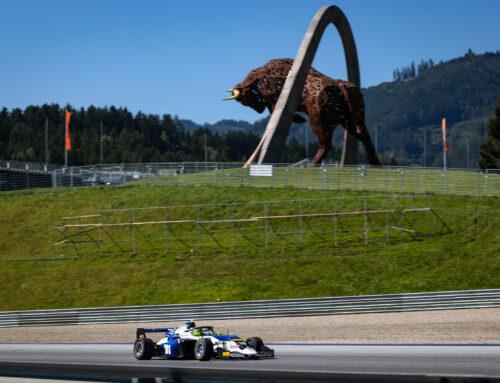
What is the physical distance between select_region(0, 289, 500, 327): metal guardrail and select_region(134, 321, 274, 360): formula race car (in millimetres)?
9334

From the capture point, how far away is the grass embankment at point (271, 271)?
27.0 m

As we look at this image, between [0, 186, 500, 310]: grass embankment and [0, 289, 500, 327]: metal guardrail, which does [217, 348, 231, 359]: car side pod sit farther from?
[0, 186, 500, 310]: grass embankment

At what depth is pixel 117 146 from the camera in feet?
475

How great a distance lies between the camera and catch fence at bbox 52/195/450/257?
32594 millimetres

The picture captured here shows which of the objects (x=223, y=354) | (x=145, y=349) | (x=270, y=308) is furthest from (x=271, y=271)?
(x=223, y=354)

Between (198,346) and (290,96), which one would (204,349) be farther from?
Answer: (290,96)

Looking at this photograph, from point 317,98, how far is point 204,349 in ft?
120

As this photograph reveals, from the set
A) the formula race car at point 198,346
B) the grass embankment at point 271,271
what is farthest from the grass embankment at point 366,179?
the formula race car at point 198,346

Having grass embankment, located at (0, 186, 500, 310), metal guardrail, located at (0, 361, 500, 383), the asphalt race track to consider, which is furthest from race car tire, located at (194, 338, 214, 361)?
grass embankment, located at (0, 186, 500, 310)

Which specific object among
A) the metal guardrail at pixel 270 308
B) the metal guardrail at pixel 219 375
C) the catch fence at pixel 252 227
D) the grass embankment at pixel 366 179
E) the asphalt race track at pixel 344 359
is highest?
the grass embankment at pixel 366 179

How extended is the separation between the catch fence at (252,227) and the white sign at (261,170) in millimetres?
5776

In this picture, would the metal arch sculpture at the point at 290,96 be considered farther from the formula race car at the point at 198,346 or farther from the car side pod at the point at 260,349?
the car side pod at the point at 260,349

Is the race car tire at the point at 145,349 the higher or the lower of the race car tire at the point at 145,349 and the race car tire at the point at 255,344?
the lower

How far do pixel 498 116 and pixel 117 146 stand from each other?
309ft
